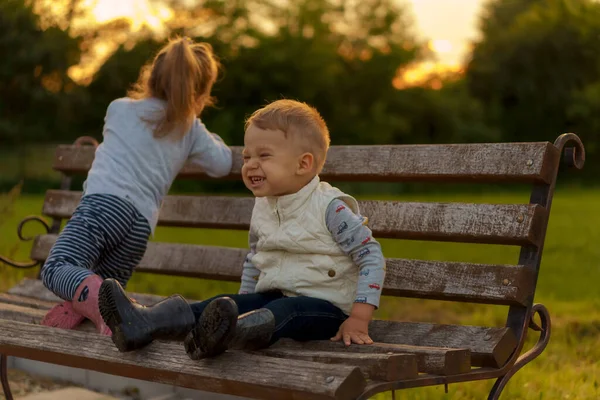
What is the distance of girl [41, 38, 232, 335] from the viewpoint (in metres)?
3.55

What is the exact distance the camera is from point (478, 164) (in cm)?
312

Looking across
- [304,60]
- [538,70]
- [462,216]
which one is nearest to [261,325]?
[462,216]

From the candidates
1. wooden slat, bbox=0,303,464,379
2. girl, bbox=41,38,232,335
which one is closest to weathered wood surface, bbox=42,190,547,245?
girl, bbox=41,38,232,335

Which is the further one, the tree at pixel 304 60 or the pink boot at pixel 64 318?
the tree at pixel 304 60

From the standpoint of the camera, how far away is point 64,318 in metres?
3.22

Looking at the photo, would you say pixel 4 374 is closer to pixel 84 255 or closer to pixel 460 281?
pixel 84 255

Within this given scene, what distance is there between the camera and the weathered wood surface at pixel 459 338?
2.77m

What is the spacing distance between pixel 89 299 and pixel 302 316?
829 millimetres

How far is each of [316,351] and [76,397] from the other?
1.69 metres

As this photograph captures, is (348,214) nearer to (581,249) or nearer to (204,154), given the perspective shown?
(204,154)

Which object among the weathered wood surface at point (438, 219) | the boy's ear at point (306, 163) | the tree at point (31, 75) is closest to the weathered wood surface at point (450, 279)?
the weathered wood surface at point (438, 219)

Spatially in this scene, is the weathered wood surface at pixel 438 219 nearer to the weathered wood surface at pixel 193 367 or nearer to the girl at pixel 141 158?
the girl at pixel 141 158

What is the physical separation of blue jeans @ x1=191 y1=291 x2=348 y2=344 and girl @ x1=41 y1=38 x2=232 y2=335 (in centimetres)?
81

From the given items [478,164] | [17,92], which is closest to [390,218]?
[478,164]
